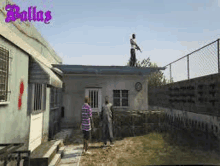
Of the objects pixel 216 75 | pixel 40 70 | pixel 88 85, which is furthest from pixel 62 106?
pixel 216 75

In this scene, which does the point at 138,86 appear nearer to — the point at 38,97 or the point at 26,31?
the point at 38,97

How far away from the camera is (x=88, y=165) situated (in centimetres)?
456

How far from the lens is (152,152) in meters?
5.64

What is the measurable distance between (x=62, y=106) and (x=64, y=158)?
4.91 metres

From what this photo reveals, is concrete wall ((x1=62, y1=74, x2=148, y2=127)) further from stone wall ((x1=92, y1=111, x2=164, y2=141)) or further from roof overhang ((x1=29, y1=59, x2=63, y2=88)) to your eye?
roof overhang ((x1=29, y1=59, x2=63, y2=88))

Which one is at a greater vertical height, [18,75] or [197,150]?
[18,75]

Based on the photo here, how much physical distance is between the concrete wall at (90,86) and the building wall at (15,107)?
16.8 ft

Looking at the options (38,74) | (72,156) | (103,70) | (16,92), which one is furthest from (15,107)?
(103,70)

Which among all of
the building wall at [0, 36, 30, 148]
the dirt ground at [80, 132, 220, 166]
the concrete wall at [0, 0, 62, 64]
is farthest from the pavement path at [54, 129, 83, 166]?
the concrete wall at [0, 0, 62, 64]

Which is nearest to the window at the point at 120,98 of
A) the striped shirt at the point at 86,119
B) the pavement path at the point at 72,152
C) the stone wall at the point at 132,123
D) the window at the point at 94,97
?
the window at the point at 94,97

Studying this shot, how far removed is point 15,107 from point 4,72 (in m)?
0.97

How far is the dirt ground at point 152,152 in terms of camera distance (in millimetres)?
4832

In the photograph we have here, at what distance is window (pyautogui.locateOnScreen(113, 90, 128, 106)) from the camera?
997 centimetres

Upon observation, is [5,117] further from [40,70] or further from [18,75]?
[40,70]
